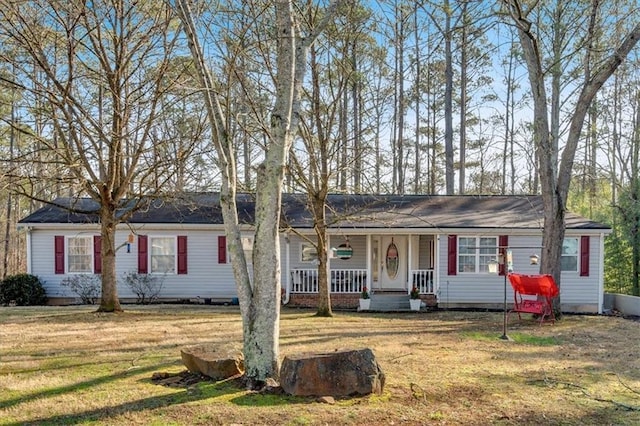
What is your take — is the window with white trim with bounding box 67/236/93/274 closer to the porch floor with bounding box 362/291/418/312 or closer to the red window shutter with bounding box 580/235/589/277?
the porch floor with bounding box 362/291/418/312

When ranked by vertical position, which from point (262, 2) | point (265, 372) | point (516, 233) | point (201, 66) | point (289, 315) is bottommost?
point (289, 315)

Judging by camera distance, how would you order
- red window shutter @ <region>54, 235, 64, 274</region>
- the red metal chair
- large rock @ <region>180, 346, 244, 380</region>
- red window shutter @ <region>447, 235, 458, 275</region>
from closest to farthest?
large rock @ <region>180, 346, 244, 380</region> → the red metal chair → red window shutter @ <region>447, 235, 458, 275</region> → red window shutter @ <region>54, 235, 64, 274</region>

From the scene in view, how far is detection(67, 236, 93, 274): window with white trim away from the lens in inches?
593

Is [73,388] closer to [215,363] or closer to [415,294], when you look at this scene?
[215,363]

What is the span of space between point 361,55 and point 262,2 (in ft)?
16.7

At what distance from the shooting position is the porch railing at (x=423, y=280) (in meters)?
14.4

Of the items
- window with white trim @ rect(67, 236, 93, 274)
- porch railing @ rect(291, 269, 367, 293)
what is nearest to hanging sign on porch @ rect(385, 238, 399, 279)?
porch railing @ rect(291, 269, 367, 293)

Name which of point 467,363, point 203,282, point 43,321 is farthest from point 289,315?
point 467,363

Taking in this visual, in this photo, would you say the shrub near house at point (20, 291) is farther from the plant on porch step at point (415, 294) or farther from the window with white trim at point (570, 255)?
the window with white trim at point (570, 255)

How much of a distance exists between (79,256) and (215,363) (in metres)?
11.7

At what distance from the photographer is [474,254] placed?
563 inches

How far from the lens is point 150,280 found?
49.0ft

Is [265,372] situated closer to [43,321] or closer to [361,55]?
[43,321]

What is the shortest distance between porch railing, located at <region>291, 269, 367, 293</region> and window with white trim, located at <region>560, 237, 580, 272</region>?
228 inches
